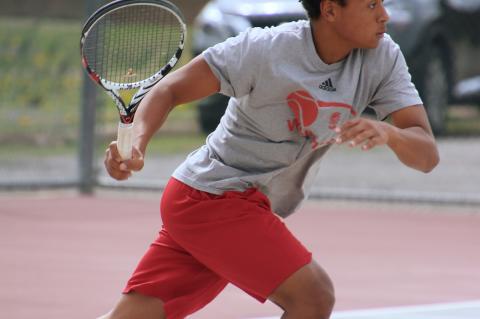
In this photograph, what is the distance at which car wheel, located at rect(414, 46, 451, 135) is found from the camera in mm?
10656

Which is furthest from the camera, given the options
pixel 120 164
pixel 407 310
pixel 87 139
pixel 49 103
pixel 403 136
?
pixel 87 139

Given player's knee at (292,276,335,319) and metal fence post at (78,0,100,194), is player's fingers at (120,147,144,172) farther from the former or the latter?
metal fence post at (78,0,100,194)

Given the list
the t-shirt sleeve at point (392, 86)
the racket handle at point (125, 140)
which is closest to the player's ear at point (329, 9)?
the t-shirt sleeve at point (392, 86)

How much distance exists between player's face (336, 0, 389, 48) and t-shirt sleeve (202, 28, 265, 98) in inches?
11.2

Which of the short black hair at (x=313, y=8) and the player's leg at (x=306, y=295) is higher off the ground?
the short black hair at (x=313, y=8)

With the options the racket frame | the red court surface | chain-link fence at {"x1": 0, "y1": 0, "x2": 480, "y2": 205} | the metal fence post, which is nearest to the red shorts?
the racket frame

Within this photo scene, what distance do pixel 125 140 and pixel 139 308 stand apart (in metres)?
0.77

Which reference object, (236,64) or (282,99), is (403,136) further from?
(236,64)

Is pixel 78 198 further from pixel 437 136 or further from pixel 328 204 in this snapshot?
pixel 437 136

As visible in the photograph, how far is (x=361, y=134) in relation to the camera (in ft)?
11.7

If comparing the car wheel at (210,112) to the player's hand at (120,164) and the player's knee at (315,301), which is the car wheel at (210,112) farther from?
the player's hand at (120,164)

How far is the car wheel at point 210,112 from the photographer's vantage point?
1051cm

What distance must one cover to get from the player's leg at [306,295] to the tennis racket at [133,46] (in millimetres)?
732

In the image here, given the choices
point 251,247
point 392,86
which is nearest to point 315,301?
point 251,247
